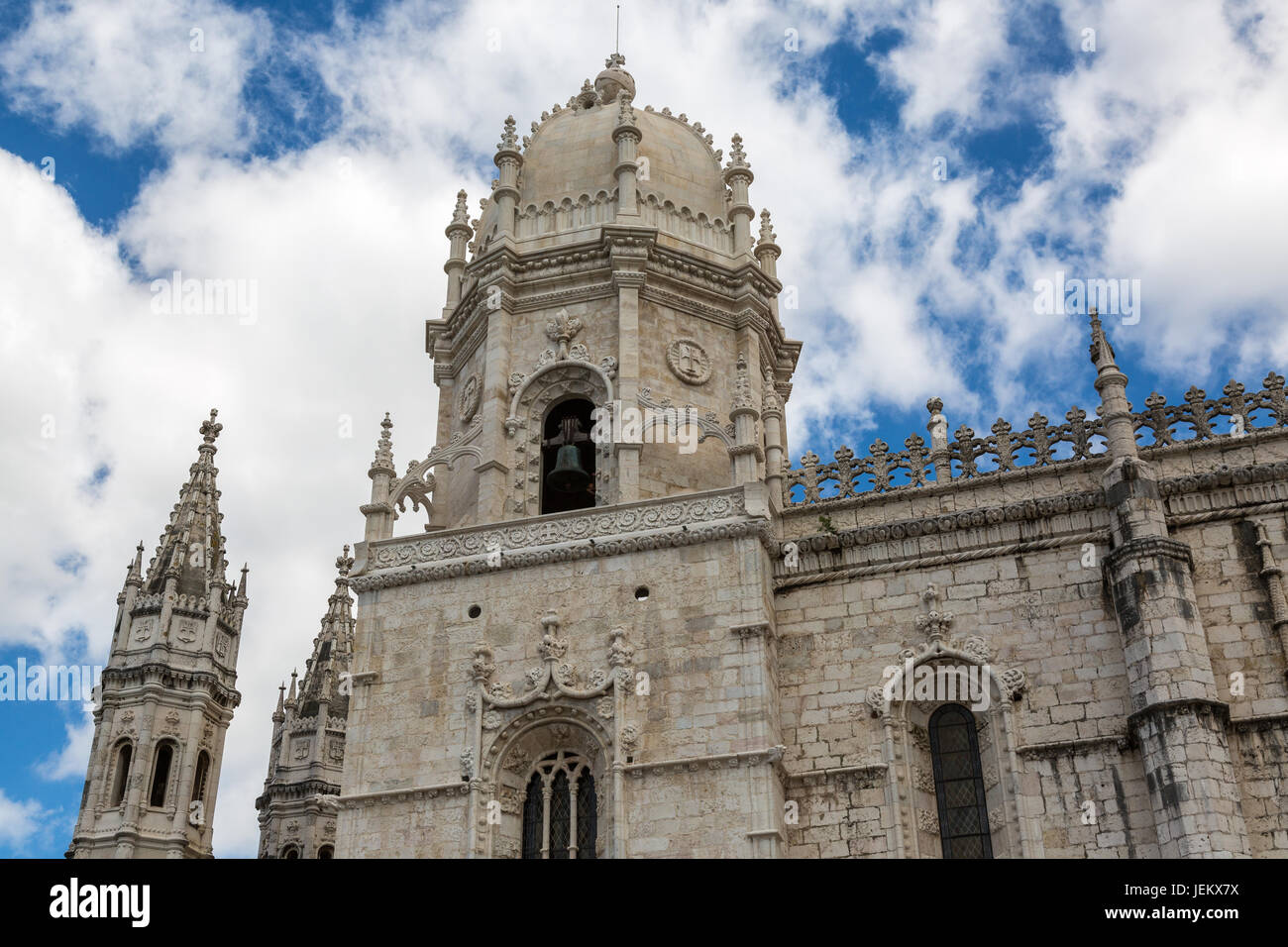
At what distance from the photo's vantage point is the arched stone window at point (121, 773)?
1126 inches

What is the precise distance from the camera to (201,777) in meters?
29.9

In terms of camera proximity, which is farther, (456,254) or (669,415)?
(456,254)

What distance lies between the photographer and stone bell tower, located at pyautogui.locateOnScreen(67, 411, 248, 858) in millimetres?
28156

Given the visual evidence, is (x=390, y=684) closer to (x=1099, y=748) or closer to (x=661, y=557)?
(x=661, y=557)

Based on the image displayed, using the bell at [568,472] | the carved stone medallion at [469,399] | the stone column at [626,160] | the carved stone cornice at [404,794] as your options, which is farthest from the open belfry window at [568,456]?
the carved stone cornice at [404,794]

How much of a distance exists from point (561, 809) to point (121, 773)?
11616 millimetres

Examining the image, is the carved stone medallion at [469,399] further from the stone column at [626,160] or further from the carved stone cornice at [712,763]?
the carved stone cornice at [712,763]

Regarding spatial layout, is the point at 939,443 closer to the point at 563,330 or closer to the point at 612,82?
the point at 563,330

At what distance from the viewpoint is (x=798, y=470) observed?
24844 millimetres
